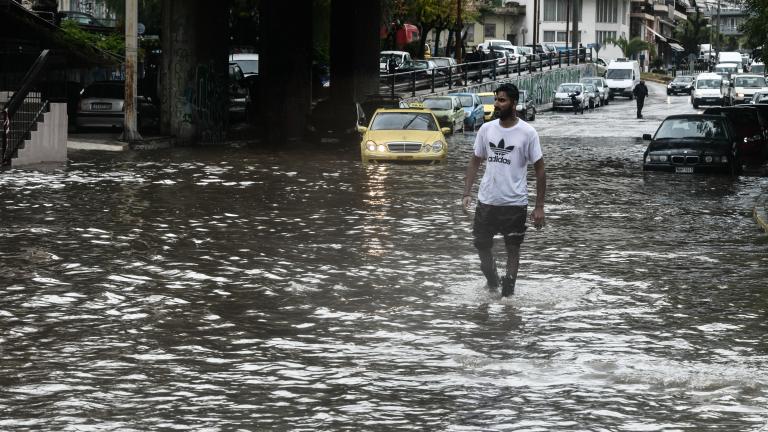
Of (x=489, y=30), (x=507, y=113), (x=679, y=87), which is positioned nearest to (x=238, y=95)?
(x=507, y=113)

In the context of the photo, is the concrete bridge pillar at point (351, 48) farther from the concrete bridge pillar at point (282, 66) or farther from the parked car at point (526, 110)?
the parked car at point (526, 110)

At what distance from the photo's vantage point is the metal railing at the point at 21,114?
28047 millimetres

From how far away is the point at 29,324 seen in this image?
10.7 metres

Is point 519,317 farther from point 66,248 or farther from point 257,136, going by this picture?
point 257,136

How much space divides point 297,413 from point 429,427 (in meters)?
0.83

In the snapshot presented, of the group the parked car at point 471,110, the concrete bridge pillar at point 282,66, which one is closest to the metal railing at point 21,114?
the concrete bridge pillar at point 282,66

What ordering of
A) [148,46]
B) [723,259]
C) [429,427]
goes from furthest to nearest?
[148,46]
[723,259]
[429,427]

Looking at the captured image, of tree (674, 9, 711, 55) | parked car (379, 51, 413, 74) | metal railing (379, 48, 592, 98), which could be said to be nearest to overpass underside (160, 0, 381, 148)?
metal railing (379, 48, 592, 98)

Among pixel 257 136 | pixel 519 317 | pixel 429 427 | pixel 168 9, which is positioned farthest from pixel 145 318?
pixel 257 136

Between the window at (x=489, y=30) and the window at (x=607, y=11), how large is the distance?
393 inches

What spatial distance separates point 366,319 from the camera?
11023 mm

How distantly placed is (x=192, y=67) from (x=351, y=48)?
12281mm

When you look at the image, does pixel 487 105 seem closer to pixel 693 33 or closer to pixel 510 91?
pixel 510 91

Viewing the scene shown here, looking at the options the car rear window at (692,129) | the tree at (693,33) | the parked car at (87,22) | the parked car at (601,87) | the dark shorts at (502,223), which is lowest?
the dark shorts at (502,223)
